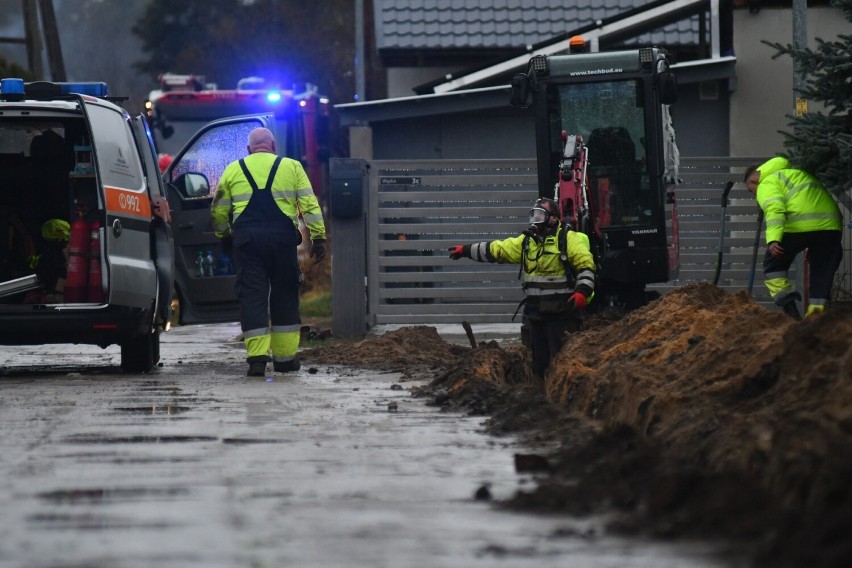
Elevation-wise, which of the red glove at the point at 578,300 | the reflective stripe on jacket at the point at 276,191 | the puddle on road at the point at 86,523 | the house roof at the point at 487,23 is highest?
the house roof at the point at 487,23

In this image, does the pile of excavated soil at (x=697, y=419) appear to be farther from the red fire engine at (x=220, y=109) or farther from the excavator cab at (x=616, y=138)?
the red fire engine at (x=220, y=109)

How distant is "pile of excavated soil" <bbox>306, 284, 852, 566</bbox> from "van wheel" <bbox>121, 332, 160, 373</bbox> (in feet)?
7.78

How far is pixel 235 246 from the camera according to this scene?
43.7 feet

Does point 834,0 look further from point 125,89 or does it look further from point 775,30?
point 125,89

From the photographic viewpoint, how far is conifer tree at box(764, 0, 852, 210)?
1454 cm

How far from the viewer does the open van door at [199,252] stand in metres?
15.3

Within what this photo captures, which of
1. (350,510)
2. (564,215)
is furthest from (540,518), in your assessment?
(564,215)

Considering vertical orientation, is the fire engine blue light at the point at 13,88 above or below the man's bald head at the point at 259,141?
above

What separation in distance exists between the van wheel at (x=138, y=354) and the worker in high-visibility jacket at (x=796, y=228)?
17.3ft

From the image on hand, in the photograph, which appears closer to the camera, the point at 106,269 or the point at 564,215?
the point at 106,269

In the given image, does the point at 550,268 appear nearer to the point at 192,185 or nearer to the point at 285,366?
the point at 285,366

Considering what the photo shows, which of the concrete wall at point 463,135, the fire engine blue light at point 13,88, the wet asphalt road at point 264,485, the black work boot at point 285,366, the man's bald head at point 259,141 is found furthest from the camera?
the concrete wall at point 463,135

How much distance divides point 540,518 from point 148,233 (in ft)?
24.5

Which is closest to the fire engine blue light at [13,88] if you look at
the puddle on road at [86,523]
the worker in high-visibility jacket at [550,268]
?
the worker in high-visibility jacket at [550,268]
